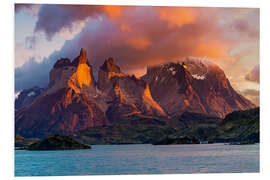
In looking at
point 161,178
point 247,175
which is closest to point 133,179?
point 161,178

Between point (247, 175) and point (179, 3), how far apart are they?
31.5 metres

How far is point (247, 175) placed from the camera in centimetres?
6450

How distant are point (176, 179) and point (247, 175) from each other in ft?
38.8

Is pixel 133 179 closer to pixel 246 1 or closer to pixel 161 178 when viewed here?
pixel 161 178
